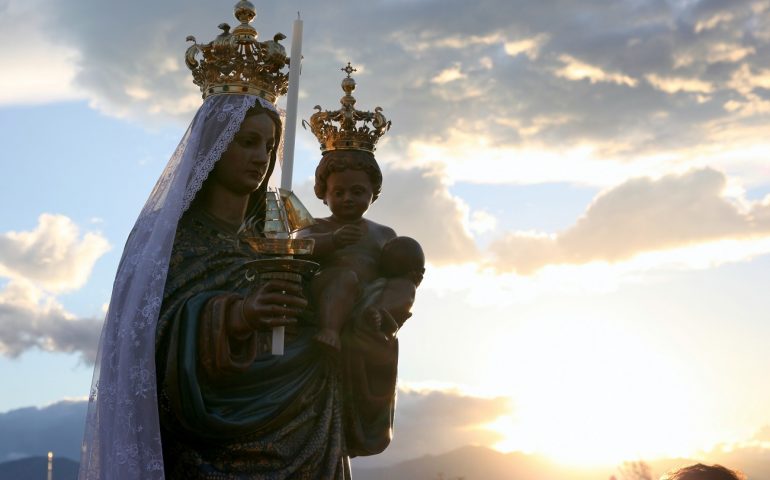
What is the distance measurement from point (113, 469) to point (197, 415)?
55 centimetres

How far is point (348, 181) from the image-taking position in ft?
23.2

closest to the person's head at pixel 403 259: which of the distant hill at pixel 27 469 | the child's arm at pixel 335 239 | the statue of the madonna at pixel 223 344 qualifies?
the child's arm at pixel 335 239

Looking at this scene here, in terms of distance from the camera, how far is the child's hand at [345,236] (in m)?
6.70

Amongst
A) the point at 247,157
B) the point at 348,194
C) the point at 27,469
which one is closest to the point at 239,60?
the point at 247,157

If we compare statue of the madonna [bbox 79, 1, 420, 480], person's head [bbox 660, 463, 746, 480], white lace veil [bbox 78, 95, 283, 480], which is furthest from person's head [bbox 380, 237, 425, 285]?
person's head [bbox 660, 463, 746, 480]

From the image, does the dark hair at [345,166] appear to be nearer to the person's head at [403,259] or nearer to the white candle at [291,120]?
the person's head at [403,259]

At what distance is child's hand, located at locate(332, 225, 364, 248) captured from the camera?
6.70 m

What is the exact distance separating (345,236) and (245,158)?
33.2 inches

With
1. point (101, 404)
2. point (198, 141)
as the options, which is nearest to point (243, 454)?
point (101, 404)

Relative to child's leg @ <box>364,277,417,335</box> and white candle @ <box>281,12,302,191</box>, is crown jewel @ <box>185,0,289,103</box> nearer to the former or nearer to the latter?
white candle @ <box>281,12,302,191</box>

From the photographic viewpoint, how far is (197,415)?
20.4 ft

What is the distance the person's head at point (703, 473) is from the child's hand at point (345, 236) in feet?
11.4

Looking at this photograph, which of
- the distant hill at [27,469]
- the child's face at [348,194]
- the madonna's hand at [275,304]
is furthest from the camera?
the distant hill at [27,469]

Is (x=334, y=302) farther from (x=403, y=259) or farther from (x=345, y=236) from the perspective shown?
(x=403, y=259)
